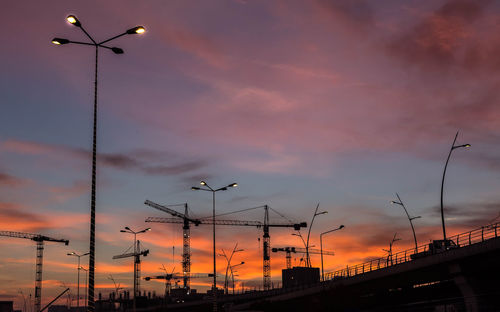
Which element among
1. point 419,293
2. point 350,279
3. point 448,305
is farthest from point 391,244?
point 448,305

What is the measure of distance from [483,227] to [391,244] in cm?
7139

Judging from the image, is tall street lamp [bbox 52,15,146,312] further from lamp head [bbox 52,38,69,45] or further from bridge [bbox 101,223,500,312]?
bridge [bbox 101,223,500,312]

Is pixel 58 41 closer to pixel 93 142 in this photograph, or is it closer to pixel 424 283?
pixel 93 142

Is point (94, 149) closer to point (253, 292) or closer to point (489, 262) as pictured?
point (489, 262)

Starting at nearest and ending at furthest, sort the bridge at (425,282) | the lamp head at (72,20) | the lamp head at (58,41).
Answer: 1. the lamp head at (72,20)
2. the lamp head at (58,41)
3. the bridge at (425,282)

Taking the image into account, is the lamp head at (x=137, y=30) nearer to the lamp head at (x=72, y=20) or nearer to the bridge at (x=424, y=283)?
the lamp head at (x=72, y=20)

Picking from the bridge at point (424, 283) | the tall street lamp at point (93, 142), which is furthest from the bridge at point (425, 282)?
the tall street lamp at point (93, 142)

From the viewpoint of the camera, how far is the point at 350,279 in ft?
265

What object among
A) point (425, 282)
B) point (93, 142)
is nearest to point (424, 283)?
point (425, 282)

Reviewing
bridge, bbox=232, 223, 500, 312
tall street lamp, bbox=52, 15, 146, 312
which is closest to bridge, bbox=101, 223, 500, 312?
bridge, bbox=232, 223, 500, 312

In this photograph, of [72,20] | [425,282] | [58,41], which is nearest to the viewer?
[72,20]

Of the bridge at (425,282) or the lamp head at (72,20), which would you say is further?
the bridge at (425,282)

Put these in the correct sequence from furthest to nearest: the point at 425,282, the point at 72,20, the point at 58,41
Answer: the point at 425,282
the point at 58,41
the point at 72,20

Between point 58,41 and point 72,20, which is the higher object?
point 72,20
